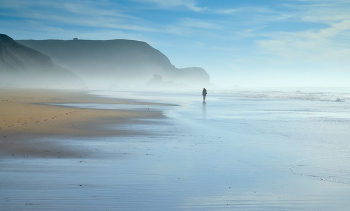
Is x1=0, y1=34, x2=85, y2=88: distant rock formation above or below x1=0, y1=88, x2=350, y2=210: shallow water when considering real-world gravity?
above

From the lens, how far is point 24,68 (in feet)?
353

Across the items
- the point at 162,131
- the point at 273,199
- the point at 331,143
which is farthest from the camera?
the point at 162,131

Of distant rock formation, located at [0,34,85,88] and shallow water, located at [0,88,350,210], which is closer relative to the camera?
shallow water, located at [0,88,350,210]

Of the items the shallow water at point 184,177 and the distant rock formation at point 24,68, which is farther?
the distant rock formation at point 24,68

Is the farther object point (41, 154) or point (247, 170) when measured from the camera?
point (41, 154)

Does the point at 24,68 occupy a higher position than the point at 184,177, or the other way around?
the point at 24,68

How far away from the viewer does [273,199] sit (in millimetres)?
5098

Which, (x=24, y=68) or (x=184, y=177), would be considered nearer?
(x=184, y=177)

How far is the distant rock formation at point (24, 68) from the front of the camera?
97.5 m

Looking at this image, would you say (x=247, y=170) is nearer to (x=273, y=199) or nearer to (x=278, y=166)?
(x=278, y=166)

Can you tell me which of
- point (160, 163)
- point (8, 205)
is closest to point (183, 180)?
point (160, 163)

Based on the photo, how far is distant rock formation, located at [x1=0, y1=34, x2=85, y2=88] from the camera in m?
97.5

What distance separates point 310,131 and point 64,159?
10.5 m

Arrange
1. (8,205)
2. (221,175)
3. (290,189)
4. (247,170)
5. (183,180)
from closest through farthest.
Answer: (8,205) → (290,189) → (183,180) → (221,175) → (247,170)
